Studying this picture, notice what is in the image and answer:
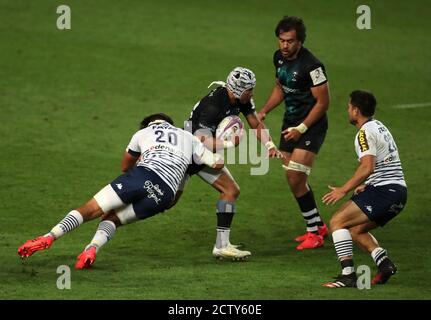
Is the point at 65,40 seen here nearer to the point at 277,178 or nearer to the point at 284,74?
the point at 277,178

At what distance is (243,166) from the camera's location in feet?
52.5

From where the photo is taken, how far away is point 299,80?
1245 centimetres

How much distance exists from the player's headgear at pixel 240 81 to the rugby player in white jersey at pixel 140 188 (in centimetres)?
79

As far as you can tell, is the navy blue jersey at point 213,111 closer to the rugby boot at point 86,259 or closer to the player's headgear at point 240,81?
the player's headgear at point 240,81

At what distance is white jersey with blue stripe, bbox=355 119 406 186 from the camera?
1038 centimetres

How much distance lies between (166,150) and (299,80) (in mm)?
2143

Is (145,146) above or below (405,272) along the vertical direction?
above

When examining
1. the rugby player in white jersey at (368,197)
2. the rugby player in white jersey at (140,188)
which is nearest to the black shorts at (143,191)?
the rugby player in white jersey at (140,188)

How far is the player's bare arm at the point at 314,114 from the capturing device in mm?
12227

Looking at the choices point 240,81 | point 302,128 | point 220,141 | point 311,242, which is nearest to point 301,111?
point 302,128

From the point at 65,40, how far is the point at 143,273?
36.0 ft

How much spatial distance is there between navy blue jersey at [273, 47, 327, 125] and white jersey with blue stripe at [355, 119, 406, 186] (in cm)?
189

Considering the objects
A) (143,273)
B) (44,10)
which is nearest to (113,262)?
(143,273)

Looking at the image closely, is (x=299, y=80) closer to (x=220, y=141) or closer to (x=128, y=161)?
(x=220, y=141)
